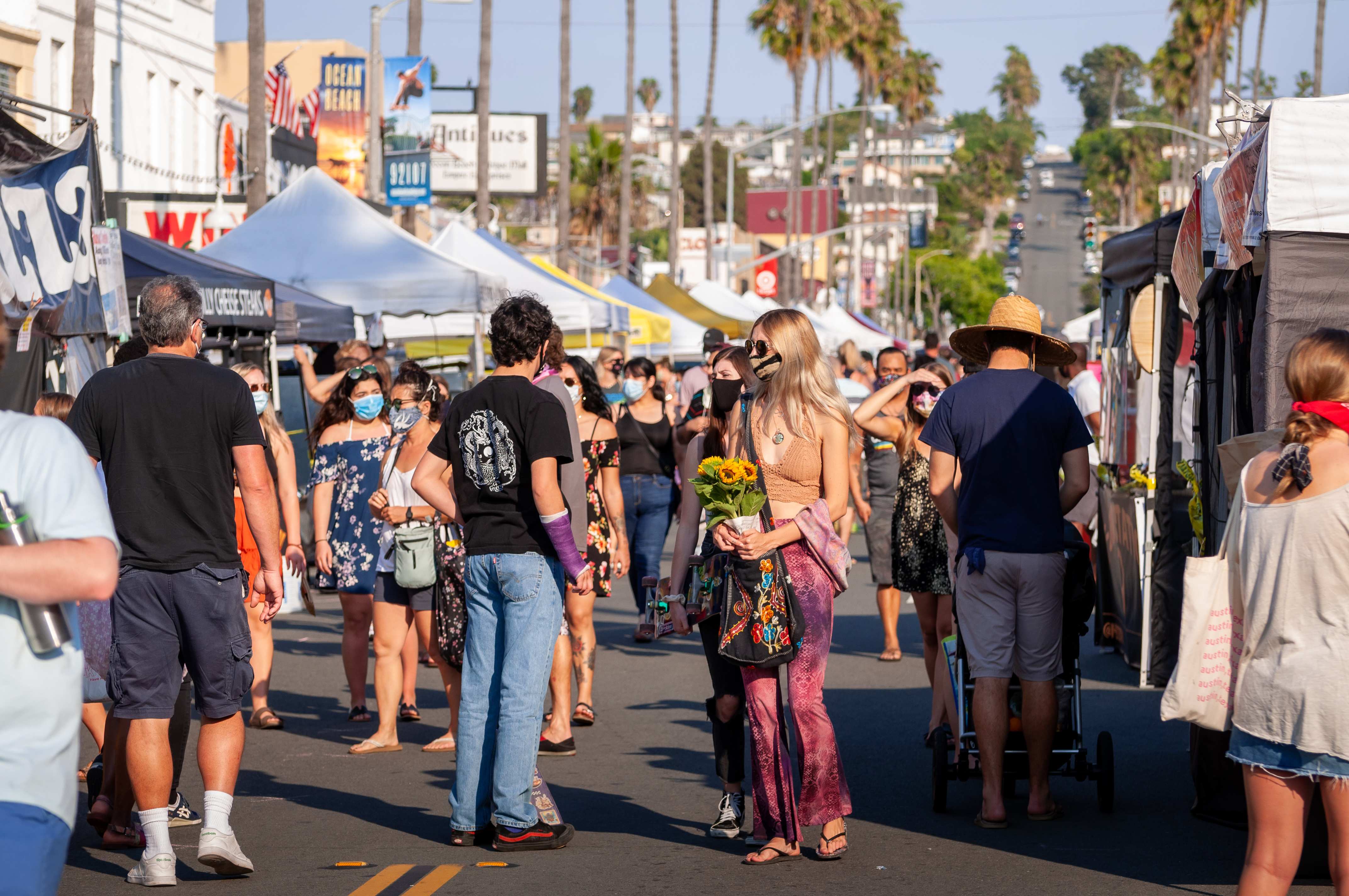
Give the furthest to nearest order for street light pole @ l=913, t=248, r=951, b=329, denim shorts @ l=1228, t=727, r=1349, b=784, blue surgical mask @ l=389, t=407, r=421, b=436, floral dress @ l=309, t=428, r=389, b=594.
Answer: street light pole @ l=913, t=248, r=951, b=329, floral dress @ l=309, t=428, r=389, b=594, blue surgical mask @ l=389, t=407, r=421, b=436, denim shorts @ l=1228, t=727, r=1349, b=784

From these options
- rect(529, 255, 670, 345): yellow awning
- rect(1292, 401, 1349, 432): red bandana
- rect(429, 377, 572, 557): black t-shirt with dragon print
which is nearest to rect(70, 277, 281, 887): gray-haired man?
rect(429, 377, 572, 557): black t-shirt with dragon print

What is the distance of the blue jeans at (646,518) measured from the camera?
482 inches

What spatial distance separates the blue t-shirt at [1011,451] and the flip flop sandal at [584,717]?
10.3 feet

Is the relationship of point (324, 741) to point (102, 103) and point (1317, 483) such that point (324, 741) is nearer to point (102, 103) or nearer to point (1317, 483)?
point (1317, 483)

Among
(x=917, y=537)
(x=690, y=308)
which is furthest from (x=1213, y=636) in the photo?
(x=690, y=308)

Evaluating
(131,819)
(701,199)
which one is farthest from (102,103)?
(701,199)

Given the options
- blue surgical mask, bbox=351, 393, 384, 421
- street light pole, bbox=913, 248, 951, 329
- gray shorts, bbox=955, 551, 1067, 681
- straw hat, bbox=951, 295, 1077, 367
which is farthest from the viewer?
street light pole, bbox=913, 248, 951, 329

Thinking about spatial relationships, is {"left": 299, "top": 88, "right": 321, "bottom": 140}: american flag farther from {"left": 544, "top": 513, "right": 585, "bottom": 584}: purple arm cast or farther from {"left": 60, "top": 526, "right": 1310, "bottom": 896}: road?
{"left": 544, "top": 513, "right": 585, "bottom": 584}: purple arm cast

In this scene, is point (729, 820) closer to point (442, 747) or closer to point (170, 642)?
point (170, 642)

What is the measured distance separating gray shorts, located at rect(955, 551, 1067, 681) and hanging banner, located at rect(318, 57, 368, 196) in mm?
29522

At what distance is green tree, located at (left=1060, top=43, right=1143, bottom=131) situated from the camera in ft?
568

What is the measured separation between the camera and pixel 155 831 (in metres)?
5.58

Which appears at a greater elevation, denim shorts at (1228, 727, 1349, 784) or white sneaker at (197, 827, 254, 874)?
denim shorts at (1228, 727, 1349, 784)

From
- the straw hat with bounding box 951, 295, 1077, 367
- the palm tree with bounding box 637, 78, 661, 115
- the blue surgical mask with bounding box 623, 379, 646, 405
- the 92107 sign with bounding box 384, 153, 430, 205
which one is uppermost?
the palm tree with bounding box 637, 78, 661, 115
